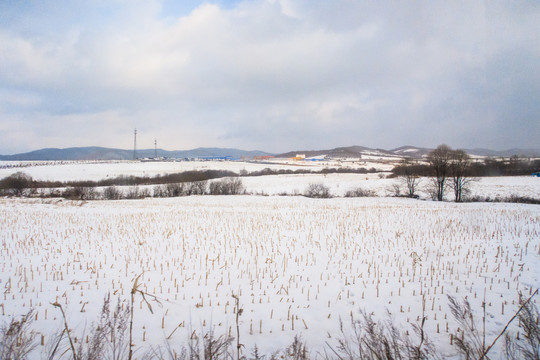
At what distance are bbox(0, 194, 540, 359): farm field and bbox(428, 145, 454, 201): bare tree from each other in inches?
884

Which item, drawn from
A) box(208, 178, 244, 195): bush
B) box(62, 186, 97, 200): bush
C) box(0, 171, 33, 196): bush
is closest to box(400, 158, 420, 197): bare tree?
box(208, 178, 244, 195): bush

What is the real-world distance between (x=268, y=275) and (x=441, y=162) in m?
34.2

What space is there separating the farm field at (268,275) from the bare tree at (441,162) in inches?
884

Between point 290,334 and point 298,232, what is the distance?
301 inches

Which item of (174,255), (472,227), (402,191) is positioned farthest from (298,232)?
(402,191)

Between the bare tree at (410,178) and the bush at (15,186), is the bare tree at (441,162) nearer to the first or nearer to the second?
the bare tree at (410,178)

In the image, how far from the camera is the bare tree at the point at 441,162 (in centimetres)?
3225

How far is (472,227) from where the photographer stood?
40.5 ft

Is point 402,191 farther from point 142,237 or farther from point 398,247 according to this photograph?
point 142,237

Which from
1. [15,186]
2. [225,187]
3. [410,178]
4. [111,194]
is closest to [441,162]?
[410,178]

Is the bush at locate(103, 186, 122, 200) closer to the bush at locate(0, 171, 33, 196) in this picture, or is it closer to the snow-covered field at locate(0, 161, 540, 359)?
the bush at locate(0, 171, 33, 196)

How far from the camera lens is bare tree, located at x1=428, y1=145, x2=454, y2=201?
32250 mm

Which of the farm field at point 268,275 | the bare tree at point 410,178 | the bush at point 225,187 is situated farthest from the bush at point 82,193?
the bare tree at point 410,178

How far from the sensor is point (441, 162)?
32.3 m
